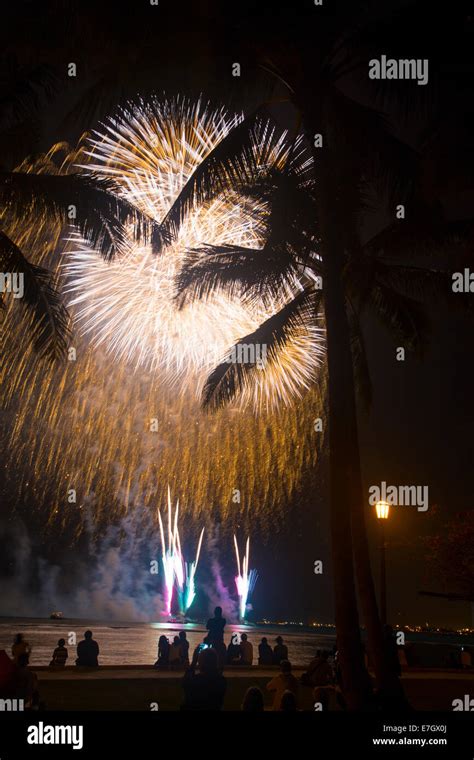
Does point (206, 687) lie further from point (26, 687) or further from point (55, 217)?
point (55, 217)

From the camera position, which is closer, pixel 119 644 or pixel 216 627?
pixel 216 627

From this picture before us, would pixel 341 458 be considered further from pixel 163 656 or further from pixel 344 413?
pixel 163 656

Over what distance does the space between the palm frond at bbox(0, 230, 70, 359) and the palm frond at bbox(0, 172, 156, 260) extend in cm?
87

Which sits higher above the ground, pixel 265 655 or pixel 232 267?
pixel 232 267

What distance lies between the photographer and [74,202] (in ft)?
57.3

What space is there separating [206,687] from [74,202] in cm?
1028

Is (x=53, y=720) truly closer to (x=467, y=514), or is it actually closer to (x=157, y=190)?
(x=157, y=190)

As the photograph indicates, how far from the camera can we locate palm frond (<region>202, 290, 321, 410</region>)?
21359mm

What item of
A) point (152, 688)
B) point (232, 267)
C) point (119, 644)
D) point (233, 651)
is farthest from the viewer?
point (119, 644)

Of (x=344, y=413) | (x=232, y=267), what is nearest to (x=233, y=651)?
(x=344, y=413)

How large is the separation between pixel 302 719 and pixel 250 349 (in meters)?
12.4
